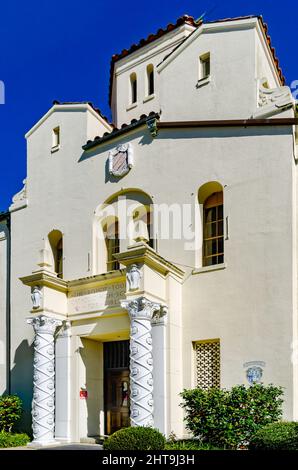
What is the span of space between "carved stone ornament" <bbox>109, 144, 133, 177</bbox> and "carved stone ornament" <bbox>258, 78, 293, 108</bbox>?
187 inches

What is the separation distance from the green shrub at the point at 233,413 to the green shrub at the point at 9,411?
24.8ft

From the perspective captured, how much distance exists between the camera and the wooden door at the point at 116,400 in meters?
19.4

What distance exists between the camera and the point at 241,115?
1800cm

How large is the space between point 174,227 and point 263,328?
4.29m

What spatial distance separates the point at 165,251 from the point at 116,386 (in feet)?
16.5

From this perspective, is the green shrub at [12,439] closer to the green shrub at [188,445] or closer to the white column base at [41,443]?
the white column base at [41,443]

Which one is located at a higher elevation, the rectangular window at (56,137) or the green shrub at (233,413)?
the rectangular window at (56,137)

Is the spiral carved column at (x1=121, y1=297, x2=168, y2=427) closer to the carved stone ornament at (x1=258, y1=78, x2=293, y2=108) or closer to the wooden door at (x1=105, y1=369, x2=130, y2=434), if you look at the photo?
the wooden door at (x1=105, y1=369, x2=130, y2=434)

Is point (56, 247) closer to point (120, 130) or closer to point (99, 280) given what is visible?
point (99, 280)

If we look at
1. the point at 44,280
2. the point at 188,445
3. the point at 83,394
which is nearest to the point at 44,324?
the point at 44,280

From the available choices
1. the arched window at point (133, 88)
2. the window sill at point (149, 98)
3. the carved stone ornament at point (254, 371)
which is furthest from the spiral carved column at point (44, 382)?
the arched window at point (133, 88)

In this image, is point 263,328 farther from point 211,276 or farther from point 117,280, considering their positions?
point 117,280

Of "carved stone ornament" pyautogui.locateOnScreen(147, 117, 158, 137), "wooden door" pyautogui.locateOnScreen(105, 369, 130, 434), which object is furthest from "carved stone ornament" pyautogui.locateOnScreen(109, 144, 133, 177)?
"wooden door" pyautogui.locateOnScreen(105, 369, 130, 434)

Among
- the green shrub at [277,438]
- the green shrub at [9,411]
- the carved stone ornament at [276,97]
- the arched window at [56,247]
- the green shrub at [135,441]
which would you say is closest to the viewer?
the green shrub at [277,438]
